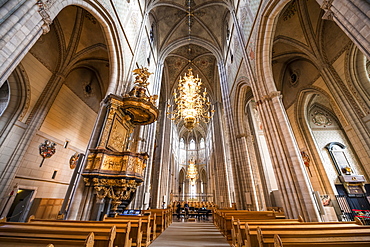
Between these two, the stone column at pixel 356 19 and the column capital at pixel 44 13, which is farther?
the column capital at pixel 44 13

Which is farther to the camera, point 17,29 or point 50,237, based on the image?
point 17,29

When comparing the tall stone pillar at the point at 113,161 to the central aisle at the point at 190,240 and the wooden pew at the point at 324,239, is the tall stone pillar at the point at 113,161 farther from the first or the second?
the wooden pew at the point at 324,239

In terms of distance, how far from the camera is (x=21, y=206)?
22.2 ft

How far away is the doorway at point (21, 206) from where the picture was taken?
21.9 ft

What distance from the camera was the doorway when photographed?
666cm

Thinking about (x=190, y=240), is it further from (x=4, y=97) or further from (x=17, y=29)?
(x=4, y=97)

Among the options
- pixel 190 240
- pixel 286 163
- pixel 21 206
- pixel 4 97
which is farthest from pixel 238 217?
pixel 4 97

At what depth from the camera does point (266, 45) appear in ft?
20.1

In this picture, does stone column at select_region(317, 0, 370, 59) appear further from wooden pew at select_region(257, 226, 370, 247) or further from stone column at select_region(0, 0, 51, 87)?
stone column at select_region(0, 0, 51, 87)

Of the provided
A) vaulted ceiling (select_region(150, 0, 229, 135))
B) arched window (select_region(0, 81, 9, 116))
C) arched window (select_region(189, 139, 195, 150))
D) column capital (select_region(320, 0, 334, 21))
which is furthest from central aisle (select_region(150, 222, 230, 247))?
arched window (select_region(189, 139, 195, 150))

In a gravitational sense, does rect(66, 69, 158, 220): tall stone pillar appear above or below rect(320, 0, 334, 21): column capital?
below

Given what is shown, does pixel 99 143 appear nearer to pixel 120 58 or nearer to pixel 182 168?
pixel 120 58

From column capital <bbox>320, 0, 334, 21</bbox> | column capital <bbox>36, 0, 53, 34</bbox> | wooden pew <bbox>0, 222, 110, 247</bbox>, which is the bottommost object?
wooden pew <bbox>0, 222, 110, 247</bbox>

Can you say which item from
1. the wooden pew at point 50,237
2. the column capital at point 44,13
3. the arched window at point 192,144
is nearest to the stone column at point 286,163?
the wooden pew at point 50,237
